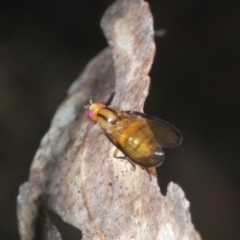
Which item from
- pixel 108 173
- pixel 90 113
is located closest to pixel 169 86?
pixel 90 113

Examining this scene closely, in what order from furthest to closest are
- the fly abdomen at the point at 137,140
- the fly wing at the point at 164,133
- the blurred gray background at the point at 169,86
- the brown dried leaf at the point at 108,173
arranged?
the blurred gray background at the point at 169,86 → the fly wing at the point at 164,133 → the fly abdomen at the point at 137,140 → the brown dried leaf at the point at 108,173

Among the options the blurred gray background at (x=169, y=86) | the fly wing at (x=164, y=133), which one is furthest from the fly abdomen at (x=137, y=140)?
the blurred gray background at (x=169, y=86)

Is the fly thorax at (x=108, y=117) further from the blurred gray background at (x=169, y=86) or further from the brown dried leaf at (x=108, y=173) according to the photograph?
the blurred gray background at (x=169, y=86)

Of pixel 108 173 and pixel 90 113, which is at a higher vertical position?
pixel 90 113

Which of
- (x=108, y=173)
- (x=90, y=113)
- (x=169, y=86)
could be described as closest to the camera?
(x=108, y=173)

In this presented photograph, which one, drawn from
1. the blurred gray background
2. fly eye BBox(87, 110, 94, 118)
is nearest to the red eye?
fly eye BBox(87, 110, 94, 118)

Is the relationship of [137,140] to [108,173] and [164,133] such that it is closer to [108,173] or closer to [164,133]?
[164,133]
